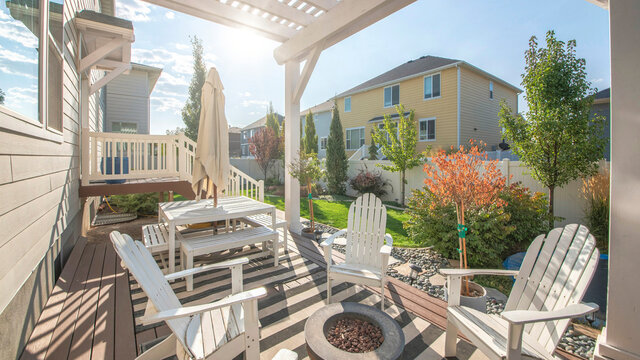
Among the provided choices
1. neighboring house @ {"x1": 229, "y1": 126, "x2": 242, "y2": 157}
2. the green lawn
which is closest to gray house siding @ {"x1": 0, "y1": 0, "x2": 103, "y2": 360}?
the green lawn

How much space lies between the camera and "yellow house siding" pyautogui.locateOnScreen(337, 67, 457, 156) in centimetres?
1288

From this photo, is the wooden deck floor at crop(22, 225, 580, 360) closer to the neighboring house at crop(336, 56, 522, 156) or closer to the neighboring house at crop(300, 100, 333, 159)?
the neighboring house at crop(336, 56, 522, 156)

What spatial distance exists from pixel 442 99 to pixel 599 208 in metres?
9.75

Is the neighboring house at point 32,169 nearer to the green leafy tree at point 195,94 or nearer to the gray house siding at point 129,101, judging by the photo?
the gray house siding at point 129,101

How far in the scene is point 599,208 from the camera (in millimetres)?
4641

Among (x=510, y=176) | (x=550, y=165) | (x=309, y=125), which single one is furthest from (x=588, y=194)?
(x=309, y=125)

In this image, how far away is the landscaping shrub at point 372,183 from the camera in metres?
10.6

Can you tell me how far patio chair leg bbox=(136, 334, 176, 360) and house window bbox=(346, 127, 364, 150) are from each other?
1608 cm

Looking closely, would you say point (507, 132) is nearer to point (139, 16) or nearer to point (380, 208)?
point (380, 208)

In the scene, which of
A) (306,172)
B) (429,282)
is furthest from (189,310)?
(306,172)

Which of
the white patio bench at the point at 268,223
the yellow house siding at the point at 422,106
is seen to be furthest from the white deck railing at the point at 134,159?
the yellow house siding at the point at 422,106

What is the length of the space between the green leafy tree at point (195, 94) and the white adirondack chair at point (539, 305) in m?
16.7

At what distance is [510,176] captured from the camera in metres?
6.27

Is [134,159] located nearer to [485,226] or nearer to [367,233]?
[367,233]
